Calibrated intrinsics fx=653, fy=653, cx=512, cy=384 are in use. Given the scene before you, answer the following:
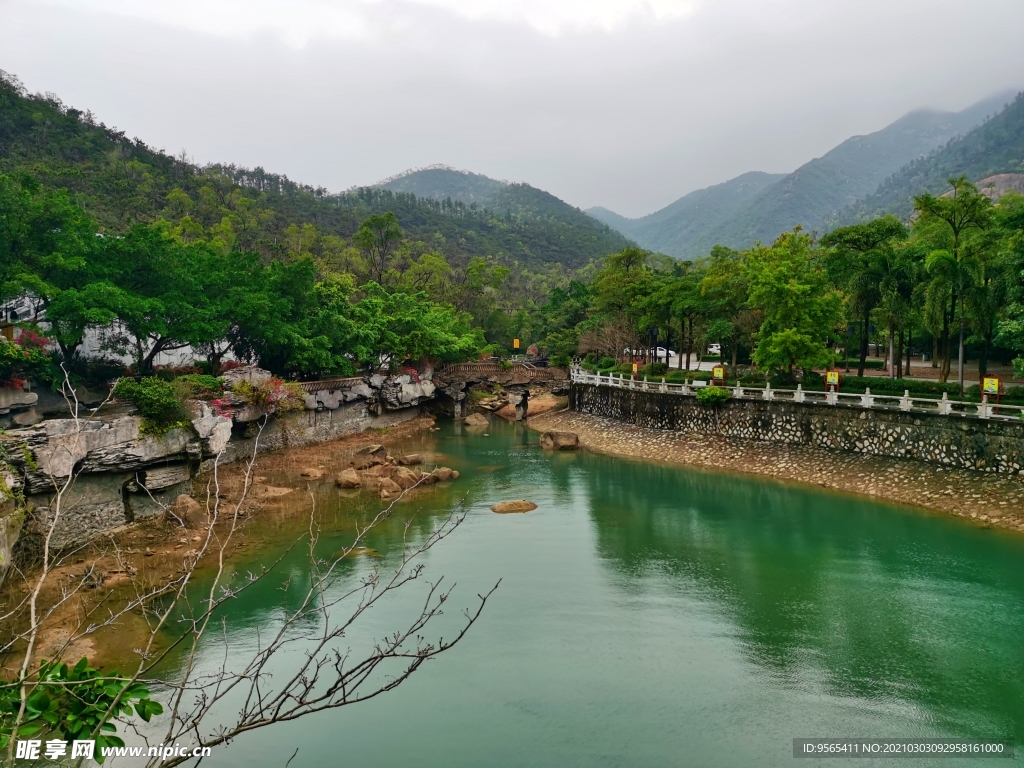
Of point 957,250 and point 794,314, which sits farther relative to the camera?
point 794,314

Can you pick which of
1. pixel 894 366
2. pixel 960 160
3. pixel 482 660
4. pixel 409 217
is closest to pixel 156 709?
pixel 482 660

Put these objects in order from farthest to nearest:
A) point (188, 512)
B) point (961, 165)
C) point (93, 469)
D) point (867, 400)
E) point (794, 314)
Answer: point (961, 165), point (794, 314), point (867, 400), point (188, 512), point (93, 469)

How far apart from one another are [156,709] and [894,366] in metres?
34.1

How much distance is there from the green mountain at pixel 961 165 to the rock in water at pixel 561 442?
115 meters

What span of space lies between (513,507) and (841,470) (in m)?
12.2

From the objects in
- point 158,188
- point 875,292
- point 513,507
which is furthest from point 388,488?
point 158,188

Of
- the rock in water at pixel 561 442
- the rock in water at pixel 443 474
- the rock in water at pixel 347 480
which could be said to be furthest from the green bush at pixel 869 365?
the rock in water at pixel 347 480

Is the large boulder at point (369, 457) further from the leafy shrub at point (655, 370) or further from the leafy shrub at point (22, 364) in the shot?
the leafy shrub at point (655, 370)

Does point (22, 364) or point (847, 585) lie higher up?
point (22, 364)

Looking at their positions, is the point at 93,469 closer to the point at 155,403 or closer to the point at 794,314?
the point at 155,403

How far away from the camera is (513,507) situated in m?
22.8

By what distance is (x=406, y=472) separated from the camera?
85.6 ft

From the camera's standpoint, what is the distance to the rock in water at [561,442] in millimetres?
33562

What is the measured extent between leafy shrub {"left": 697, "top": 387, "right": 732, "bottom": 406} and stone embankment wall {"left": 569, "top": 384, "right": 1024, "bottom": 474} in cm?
28
